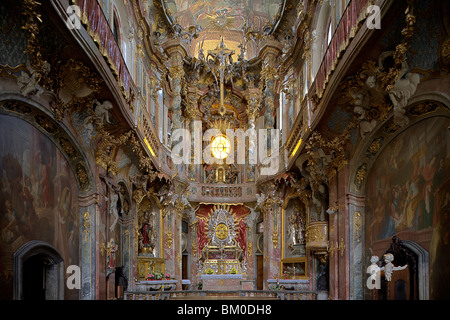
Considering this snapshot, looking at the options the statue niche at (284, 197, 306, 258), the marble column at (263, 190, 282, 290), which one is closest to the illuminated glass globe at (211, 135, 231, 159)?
the marble column at (263, 190, 282, 290)

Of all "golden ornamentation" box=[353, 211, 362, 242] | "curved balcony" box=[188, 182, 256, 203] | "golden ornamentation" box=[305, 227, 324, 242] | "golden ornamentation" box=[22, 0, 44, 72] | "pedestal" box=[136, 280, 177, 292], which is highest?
"golden ornamentation" box=[22, 0, 44, 72]

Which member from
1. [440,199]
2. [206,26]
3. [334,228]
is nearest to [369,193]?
[334,228]

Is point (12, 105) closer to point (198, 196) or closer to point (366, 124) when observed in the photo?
point (366, 124)

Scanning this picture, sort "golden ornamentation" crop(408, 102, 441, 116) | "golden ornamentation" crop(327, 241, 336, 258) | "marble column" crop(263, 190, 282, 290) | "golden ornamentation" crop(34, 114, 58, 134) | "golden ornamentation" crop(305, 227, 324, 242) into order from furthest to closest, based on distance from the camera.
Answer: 1. "marble column" crop(263, 190, 282, 290)
2. "golden ornamentation" crop(305, 227, 324, 242)
3. "golden ornamentation" crop(327, 241, 336, 258)
4. "golden ornamentation" crop(34, 114, 58, 134)
5. "golden ornamentation" crop(408, 102, 441, 116)

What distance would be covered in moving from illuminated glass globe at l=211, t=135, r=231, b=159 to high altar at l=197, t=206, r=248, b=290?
138 inches

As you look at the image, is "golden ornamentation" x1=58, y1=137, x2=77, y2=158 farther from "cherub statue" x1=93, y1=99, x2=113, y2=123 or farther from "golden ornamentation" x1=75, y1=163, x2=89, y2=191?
"cherub statue" x1=93, y1=99, x2=113, y2=123

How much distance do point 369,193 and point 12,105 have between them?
955cm

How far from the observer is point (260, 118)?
973 inches

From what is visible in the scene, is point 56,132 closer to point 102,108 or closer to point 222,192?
point 102,108

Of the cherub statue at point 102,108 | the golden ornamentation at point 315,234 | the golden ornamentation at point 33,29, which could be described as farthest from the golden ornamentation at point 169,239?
the golden ornamentation at point 33,29

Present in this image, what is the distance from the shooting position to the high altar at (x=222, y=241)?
914 inches

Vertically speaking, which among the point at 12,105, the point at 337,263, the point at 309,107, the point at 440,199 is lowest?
the point at 337,263

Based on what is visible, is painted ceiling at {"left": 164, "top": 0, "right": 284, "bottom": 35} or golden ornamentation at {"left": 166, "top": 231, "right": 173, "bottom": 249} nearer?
→ golden ornamentation at {"left": 166, "top": 231, "right": 173, "bottom": 249}

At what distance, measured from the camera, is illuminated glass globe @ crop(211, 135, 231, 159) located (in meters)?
26.8
